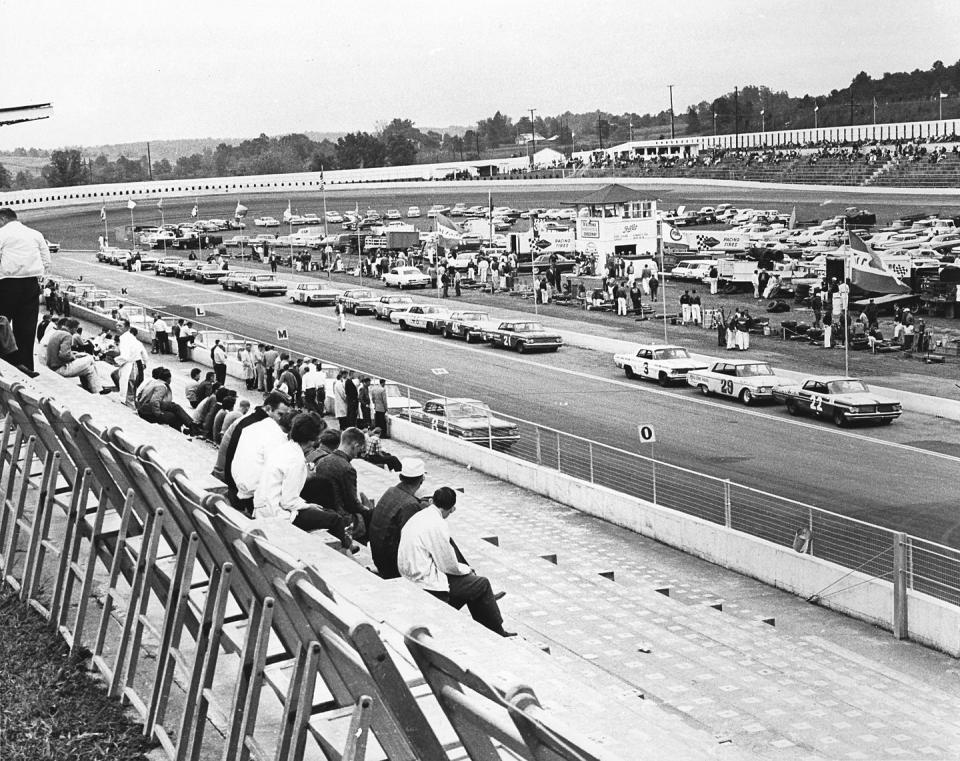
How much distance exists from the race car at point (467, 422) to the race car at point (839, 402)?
26.6ft

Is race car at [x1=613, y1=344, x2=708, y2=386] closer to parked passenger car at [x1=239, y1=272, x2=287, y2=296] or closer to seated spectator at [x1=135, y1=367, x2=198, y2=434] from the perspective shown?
seated spectator at [x1=135, y1=367, x2=198, y2=434]

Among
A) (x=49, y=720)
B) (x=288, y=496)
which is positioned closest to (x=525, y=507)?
(x=288, y=496)

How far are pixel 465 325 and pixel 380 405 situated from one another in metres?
20.0

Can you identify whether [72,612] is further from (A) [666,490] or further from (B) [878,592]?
(A) [666,490]

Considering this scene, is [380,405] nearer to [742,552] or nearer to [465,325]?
[742,552]

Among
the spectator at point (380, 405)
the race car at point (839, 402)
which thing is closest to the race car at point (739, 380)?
the race car at point (839, 402)

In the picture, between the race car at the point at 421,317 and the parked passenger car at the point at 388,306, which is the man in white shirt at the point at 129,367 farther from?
the parked passenger car at the point at 388,306

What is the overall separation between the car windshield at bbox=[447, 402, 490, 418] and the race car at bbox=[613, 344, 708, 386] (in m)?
10.6

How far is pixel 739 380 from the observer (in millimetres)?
35406

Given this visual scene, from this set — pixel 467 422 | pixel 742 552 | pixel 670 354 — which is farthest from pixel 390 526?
pixel 670 354

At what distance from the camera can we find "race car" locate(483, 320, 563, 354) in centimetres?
4544

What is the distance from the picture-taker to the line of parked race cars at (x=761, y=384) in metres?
31.8

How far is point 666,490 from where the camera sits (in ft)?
76.5

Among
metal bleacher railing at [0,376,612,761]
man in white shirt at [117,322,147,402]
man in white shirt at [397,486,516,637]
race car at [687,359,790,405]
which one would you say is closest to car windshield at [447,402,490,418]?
man in white shirt at [117,322,147,402]
